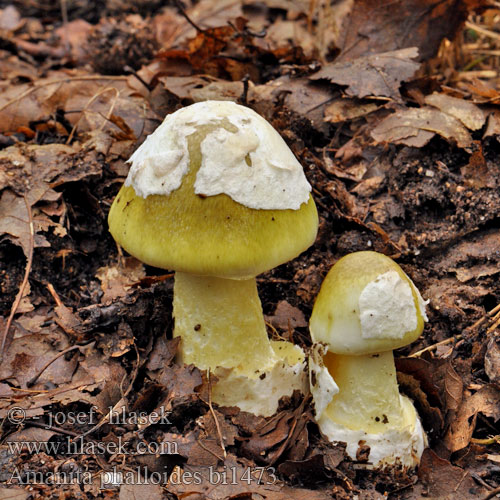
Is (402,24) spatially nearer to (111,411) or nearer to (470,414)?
(470,414)

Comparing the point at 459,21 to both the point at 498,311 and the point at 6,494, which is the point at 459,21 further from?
the point at 6,494

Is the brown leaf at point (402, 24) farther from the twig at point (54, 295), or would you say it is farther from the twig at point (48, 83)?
the twig at point (54, 295)

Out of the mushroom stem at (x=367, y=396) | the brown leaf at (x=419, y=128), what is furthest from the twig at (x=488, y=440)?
the brown leaf at (x=419, y=128)

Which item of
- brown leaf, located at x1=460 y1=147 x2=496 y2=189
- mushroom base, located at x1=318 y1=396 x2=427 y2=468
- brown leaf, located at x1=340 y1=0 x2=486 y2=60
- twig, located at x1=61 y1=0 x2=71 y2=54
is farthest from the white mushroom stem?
twig, located at x1=61 y1=0 x2=71 y2=54

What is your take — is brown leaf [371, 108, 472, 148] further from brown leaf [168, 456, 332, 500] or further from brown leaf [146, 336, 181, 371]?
brown leaf [168, 456, 332, 500]

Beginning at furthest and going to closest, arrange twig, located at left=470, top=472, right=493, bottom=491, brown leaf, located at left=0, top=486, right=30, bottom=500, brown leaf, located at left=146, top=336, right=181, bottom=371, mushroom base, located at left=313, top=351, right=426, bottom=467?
brown leaf, located at left=146, top=336, right=181, bottom=371, mushroom base, located at left=313, top=351, right=426, bottom=467, twig, located at left=470, top=472, right=493, bottom=491, brown leaf, located at left=0, top=486, right=30, bottom=500

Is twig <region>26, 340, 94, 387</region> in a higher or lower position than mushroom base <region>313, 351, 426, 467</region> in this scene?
lower
